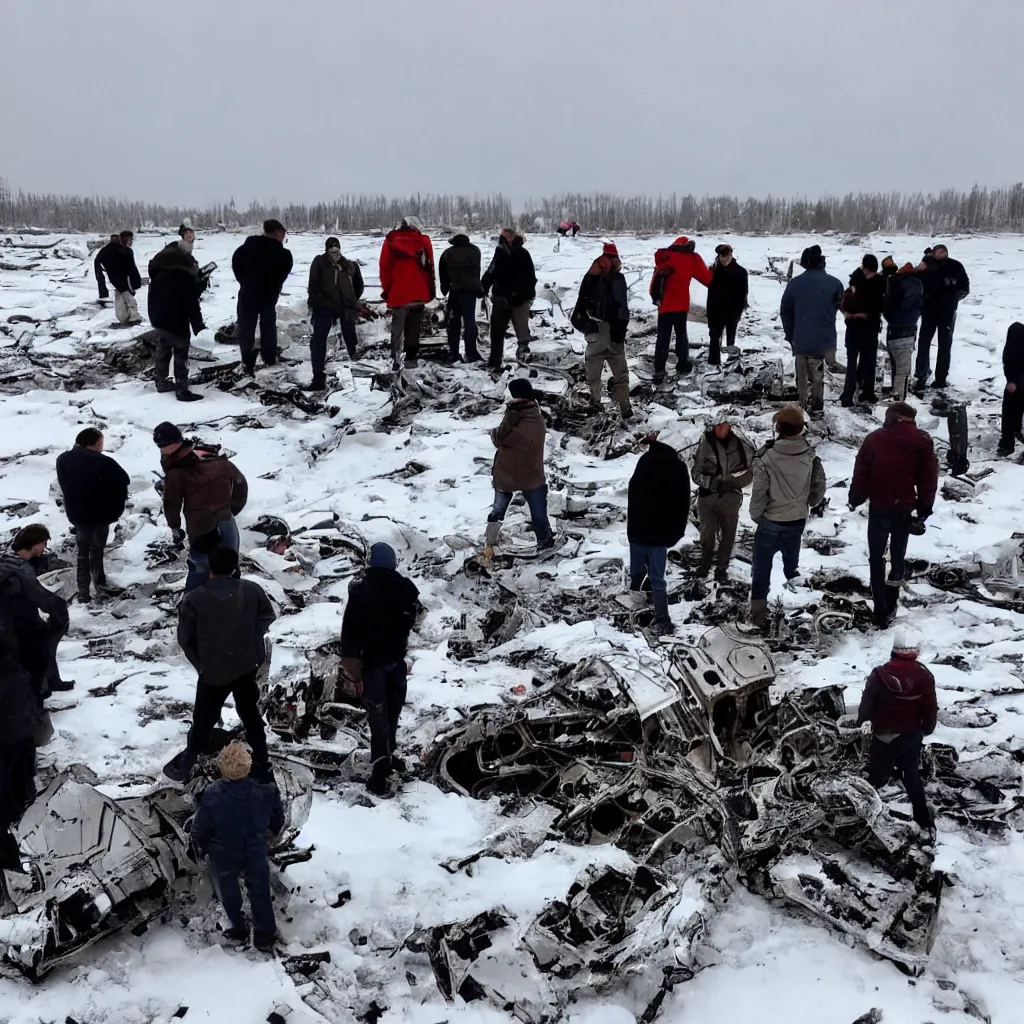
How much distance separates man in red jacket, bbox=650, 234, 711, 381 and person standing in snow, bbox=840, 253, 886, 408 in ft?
5.81

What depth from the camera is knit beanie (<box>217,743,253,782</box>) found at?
404 cm

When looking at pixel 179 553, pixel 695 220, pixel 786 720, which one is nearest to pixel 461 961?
pixel 786 720

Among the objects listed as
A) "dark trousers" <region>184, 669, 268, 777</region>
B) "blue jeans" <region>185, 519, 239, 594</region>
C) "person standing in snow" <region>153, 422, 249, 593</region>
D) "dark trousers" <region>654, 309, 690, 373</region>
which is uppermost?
"dark trousers" <region>654, 309, 690, 373</region>

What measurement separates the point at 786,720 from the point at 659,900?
6.13 feet

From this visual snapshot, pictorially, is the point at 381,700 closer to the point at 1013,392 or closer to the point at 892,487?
the point at 892,487

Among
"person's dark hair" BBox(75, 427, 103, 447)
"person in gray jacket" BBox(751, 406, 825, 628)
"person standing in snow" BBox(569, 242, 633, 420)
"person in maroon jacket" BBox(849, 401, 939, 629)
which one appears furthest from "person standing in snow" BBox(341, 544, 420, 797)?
"person standing in snow" BBox(569, 242, 633, 420)

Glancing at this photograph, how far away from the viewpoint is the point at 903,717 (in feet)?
15.8

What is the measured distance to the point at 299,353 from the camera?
12922 mm

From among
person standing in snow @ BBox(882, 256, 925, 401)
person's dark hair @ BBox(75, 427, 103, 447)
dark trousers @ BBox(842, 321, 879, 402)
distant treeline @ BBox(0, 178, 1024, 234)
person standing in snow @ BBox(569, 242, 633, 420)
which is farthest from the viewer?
distant treeline @ BBox(0, 178, 1024, 234)

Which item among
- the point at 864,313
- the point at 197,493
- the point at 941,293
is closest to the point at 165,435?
the point at 197,493

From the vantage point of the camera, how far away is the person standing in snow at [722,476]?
7461mm

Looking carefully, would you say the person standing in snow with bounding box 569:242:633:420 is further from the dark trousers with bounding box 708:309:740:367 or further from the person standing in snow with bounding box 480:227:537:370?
the dark trousers with bounding box 708:309:740:367

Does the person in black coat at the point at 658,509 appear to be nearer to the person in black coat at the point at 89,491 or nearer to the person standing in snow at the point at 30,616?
the person standing in snow at the point at 30,616

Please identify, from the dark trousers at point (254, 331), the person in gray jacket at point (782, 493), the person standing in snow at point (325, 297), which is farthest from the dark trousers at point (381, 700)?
the dark trousers at point (254, 331)
